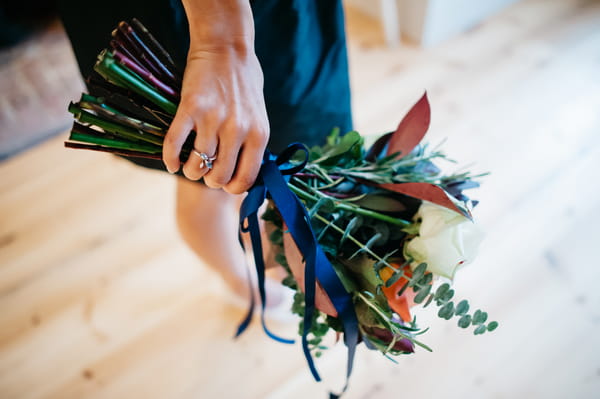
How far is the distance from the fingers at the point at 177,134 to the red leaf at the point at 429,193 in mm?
293

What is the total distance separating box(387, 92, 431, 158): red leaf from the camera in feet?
2.00

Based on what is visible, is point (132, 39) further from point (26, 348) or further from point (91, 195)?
point (91, 195)

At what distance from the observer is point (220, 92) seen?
0.50 metres

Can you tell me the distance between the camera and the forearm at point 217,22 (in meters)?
0.50

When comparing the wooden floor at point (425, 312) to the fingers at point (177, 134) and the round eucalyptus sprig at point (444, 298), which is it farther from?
the fingers at point (177, 134)

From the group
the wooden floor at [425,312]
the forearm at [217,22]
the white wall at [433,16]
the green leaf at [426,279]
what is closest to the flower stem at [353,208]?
the green leaf at [426,279]

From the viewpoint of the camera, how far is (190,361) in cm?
112

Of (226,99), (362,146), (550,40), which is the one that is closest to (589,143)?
(550,40)

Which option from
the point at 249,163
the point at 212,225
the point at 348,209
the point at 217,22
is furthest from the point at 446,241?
the point at 212,225

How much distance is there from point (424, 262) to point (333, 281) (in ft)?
0.39

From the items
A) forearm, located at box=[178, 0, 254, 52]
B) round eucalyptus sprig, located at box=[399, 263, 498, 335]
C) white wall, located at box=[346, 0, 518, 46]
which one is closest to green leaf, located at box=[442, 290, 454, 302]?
round eucalyptus sprig, located at box=[399, 263, 498, 335]

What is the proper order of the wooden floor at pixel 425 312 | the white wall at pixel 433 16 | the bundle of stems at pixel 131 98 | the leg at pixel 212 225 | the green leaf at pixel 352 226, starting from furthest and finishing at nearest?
the white wall at pixel 433 16 < the wooden floor at pixel 425 312 < the leg at pixel 212 225 < the green leaf at pixel 352 226 < the bundle of stems at pixel 131 98

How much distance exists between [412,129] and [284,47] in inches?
10.6

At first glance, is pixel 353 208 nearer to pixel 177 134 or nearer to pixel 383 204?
pixel 383 204
